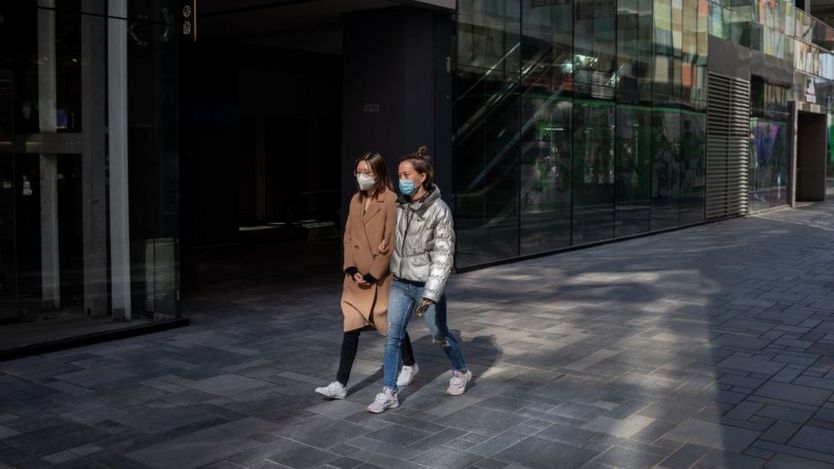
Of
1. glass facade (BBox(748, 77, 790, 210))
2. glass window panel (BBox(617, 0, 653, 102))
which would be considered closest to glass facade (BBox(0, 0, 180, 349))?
glass window panel (BBox(617, 0, 653, 102))

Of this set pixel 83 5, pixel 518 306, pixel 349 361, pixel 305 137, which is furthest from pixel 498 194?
pixel 305 137

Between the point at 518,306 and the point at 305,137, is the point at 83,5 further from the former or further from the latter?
the point at 305,137

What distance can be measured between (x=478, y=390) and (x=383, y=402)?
883 millimetres

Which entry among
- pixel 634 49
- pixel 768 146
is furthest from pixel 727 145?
pixel 634 49

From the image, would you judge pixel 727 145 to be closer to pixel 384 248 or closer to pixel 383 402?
pixel 384 248

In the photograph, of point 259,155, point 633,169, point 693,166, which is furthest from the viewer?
point 259,155

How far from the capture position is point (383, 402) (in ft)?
18.5

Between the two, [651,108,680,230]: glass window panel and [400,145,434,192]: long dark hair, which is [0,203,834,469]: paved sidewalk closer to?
[400,145,434,192]: long dark hair

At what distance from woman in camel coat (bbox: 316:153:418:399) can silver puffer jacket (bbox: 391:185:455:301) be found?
12 centimetres

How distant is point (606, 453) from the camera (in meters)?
4.86

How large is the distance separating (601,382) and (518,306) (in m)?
3.36

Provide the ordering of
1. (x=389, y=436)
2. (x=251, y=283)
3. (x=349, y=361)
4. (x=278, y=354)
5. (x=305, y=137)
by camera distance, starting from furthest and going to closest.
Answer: (x=305, y=137) → (x=251, y=283) → (x=278, y=354) → (x=349, y=361) → (x=389, y=436)

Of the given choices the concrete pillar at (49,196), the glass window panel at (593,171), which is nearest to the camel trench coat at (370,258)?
the concrete pillar at (49,196)

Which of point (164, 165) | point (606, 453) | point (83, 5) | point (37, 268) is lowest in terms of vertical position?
point (606, 453)
